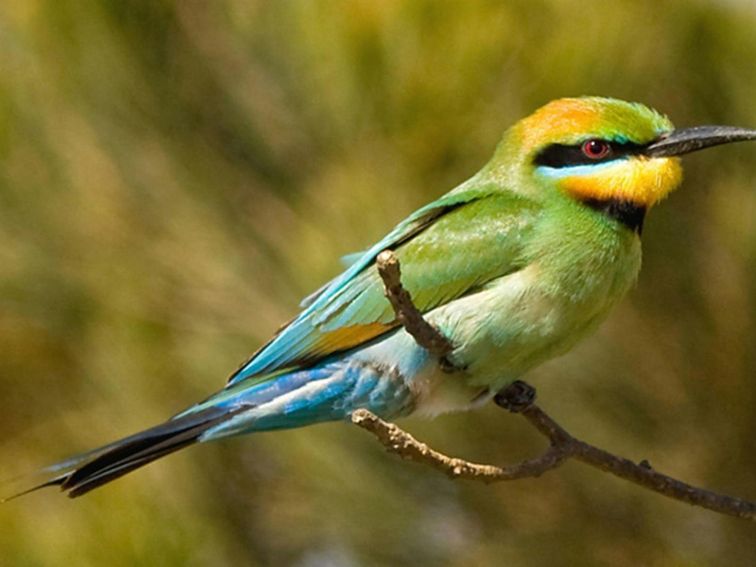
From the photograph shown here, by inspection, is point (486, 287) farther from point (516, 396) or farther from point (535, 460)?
point (535, 460)

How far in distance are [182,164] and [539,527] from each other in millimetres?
841

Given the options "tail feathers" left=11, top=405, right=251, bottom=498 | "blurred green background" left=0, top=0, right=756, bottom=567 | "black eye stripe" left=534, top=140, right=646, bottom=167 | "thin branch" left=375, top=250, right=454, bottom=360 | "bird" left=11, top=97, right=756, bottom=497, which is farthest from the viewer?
"blurred green background" left=0, top=0, right=756, bottom=567

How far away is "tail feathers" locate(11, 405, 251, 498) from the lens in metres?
1.96

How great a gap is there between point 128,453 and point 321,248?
573 mm

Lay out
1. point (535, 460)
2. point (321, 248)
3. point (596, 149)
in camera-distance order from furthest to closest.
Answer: point (321, 248) → point (596, 149) → point (535, 460)

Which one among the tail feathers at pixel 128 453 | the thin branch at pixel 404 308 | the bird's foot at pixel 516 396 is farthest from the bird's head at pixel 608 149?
the tail feathers at pixel 128 453

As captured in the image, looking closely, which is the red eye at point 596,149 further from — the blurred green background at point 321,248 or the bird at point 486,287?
the blurred green background at point 321,248

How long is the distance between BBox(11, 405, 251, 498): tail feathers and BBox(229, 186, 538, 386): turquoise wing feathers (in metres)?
0.13

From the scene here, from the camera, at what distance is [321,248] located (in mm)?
2434

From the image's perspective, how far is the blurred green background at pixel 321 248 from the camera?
2.35m

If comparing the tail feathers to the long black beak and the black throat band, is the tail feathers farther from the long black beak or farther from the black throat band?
the long black beak

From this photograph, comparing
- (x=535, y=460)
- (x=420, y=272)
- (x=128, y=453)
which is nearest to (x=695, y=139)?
(x=420, y=272)

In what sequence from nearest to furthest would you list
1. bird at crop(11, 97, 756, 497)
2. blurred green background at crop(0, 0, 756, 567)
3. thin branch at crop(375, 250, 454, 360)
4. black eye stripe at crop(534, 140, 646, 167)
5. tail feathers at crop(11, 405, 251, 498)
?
thin branch at crop(375, 250, 454, 360), tail feathers at crop(11, 405, 251, 498), bird at crop(11, 97, 756, 497), black eye stripe at crop(534, 140, 646, 167), blurred green background at crop(0, 0, 756, 567)

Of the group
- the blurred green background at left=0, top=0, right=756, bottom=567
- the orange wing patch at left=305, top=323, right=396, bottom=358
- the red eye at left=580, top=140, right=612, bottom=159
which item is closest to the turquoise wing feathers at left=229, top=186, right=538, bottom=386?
the orange wing patch at left=305, top=323, right=396, bottom=358
